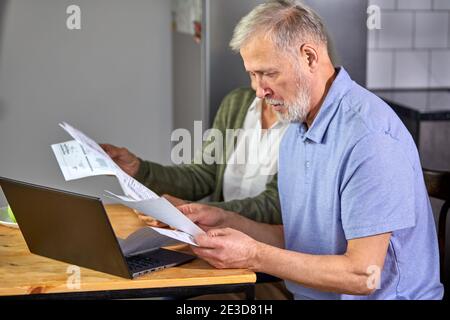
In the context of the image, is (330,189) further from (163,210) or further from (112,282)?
(112,282)

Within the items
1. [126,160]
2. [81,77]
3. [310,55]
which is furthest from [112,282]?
[81,77]

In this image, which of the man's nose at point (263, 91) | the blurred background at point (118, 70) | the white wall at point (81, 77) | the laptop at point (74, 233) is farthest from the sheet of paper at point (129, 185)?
the white wall at point (81, 77)

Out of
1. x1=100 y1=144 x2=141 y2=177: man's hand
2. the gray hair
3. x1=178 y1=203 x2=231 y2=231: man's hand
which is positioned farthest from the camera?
x1=100 y1=144 x2=141 y2=177: man's hand

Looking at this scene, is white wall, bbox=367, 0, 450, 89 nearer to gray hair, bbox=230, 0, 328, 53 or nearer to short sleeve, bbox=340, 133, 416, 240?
gray hair, bbox=230, 0, 328, 53

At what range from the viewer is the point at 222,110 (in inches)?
99.7

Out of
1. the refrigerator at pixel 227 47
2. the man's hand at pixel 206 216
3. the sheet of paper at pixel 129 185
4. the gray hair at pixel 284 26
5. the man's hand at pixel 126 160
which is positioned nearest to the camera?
the sheet of paper at pixel 129 185

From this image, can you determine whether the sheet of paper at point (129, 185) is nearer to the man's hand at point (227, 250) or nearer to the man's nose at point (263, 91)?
the man's hand at point (227, 250)

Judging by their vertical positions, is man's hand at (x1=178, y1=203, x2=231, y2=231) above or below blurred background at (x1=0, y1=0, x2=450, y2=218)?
below

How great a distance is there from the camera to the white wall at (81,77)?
362 centimetres

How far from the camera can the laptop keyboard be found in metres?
1.53

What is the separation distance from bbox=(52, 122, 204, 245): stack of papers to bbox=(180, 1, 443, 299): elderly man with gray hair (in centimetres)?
5

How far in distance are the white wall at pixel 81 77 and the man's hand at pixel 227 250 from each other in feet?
7.43

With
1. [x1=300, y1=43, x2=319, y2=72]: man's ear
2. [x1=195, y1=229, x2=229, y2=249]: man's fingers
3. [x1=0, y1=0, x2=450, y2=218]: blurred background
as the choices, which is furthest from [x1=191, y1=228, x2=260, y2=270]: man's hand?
[x1=0, y1=0, x2=450, y2=218]: blurred background
